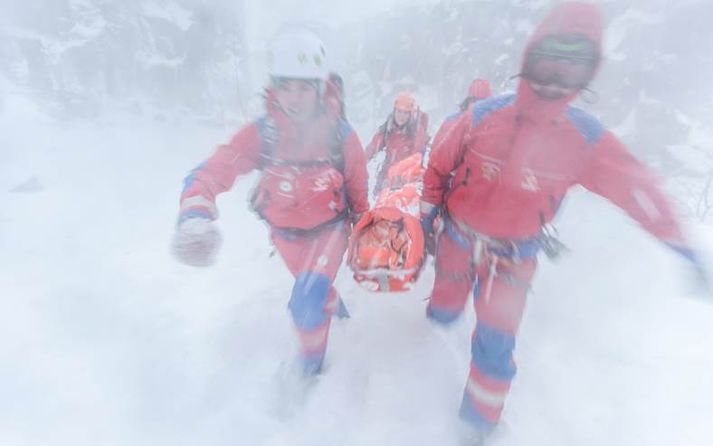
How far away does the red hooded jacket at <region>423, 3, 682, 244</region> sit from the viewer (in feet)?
6.38

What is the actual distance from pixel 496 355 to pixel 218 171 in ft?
7.07

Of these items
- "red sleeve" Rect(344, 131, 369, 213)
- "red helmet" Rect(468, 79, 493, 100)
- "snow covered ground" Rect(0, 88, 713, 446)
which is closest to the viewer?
"snow covered ground" Rect(0, 88, 713, 446)

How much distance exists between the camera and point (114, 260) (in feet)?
17.7

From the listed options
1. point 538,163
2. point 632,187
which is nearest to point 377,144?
point 538,163

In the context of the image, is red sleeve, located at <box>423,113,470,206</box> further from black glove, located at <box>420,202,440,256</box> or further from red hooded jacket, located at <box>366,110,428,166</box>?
red hooded jacket, located at <box>366,110,428,166</box>

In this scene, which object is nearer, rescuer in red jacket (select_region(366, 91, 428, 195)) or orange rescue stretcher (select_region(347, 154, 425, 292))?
orange rescue stretcher (select_region(347, 154, 425, 292))

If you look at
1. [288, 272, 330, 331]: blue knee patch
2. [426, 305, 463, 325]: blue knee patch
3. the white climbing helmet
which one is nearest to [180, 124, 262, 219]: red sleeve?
the white climbing helmet

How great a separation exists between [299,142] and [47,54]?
36.8 metres

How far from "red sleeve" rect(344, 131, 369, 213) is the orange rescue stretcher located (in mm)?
205

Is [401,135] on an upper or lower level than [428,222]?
lower

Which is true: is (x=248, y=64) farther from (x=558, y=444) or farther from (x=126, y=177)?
(x=558, y=444)

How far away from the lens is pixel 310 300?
2.57 meters

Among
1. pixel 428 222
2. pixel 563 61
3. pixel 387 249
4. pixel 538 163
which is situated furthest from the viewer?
pixel 428 222

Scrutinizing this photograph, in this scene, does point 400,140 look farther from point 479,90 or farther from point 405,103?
point 479,90
